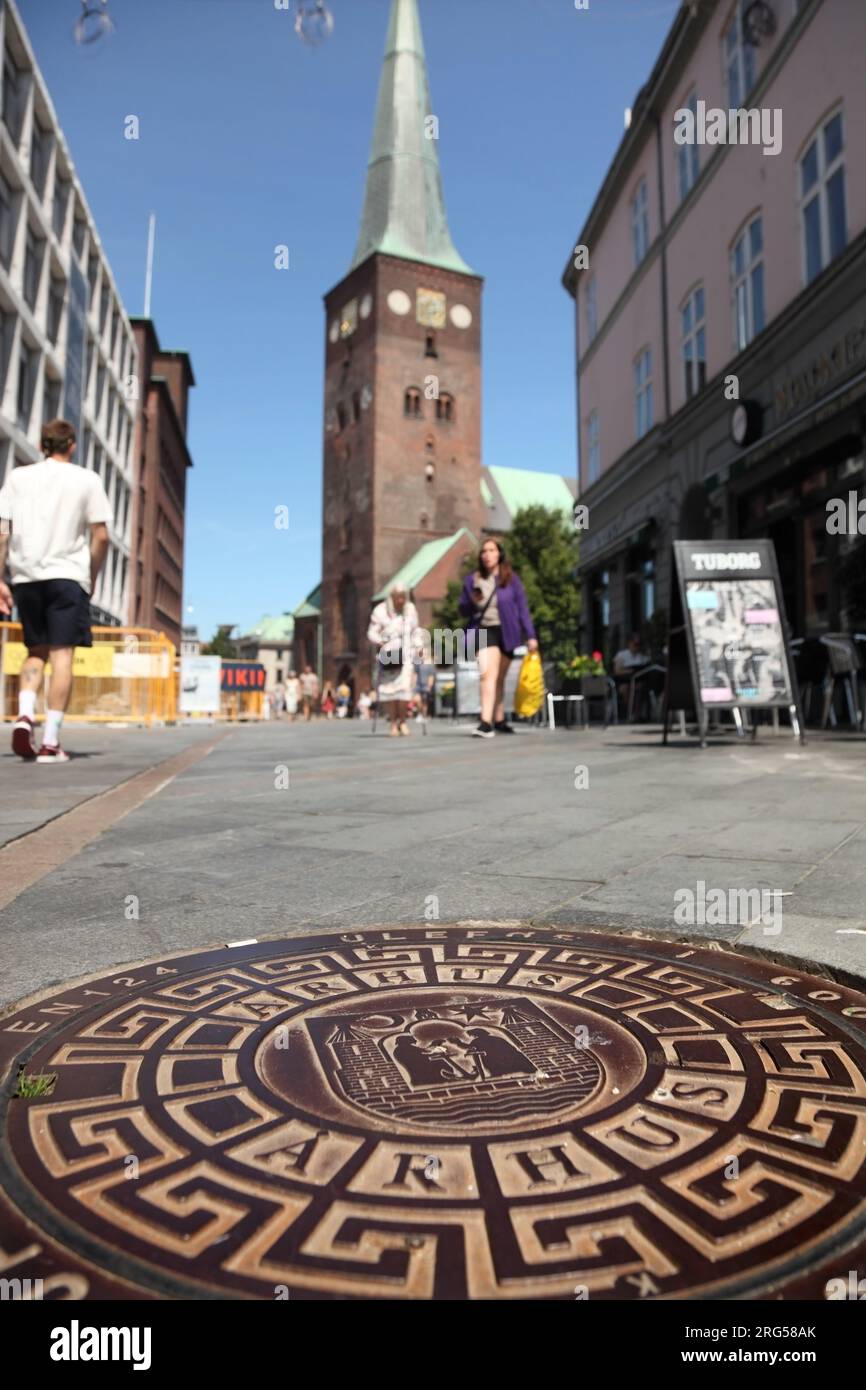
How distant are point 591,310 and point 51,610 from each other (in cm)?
2301

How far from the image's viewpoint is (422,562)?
Result: 186ft

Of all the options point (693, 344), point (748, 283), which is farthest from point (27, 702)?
point (693, 344)

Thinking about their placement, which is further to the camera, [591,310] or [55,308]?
[55,308]

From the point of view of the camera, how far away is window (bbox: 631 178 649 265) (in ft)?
69.1

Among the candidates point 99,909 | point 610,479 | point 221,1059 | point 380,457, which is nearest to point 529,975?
point 221,1059

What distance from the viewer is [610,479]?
76.1 ft

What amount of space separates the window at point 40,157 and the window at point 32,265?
50.2 inches

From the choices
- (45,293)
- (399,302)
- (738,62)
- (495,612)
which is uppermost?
(399,302)

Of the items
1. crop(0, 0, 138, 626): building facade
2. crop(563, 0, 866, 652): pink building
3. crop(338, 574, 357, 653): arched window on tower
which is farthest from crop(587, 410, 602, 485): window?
crop(338, 574, 357, 653): arched window on tower

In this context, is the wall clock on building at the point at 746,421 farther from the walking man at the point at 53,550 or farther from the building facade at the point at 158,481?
the building facade at the point at 158,481

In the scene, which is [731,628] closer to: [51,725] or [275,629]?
[51,725]

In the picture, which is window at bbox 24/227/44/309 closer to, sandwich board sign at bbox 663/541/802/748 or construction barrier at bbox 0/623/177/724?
construction barrier at bbox 0/623/177/724

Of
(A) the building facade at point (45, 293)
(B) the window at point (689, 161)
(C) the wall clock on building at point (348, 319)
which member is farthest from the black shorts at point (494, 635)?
(C) the wall clock on building at point (348, 319)

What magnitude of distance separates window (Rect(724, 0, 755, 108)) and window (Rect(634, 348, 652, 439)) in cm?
525
